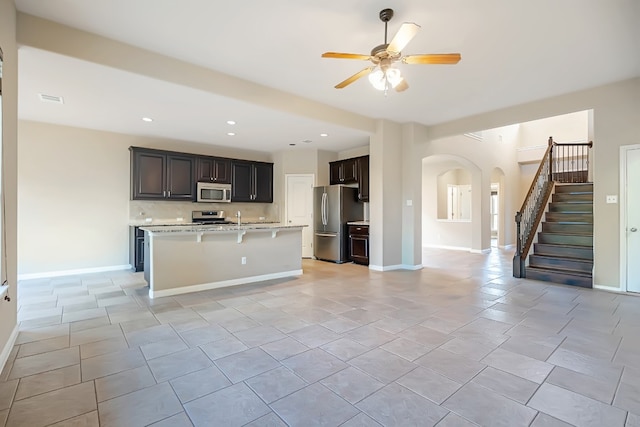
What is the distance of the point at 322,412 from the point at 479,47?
12.0 feet

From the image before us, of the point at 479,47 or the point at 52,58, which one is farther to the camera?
the point at 479,47

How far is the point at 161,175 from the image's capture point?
608cm

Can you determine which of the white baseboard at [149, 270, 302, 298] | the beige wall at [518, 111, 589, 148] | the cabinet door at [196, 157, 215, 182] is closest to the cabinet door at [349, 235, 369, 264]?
the white baseboard at [149, 270, 302, 298]

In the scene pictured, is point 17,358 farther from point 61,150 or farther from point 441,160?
point 441,160

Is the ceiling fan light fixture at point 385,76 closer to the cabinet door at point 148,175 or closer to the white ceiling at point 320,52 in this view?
the white ceiling at point 320,52

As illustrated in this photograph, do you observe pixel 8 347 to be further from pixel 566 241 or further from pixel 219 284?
pixel 566 241

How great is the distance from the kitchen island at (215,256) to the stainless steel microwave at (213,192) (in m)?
2.14

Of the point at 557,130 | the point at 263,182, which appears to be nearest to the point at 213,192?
the point at 263,182

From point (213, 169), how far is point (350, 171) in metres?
3.08

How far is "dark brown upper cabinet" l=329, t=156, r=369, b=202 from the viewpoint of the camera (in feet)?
21.6

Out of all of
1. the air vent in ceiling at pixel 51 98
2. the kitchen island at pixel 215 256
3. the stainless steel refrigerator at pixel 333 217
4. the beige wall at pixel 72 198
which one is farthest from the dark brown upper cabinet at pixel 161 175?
the stainless steel refrigerator at pixel 333 217

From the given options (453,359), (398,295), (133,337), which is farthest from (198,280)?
(453,359)

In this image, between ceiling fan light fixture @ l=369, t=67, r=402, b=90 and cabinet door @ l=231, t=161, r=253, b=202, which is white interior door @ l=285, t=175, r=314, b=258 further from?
ceiling fan light fixture @ l=369, t=67, r=402, b=90

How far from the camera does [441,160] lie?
30.0 ft
